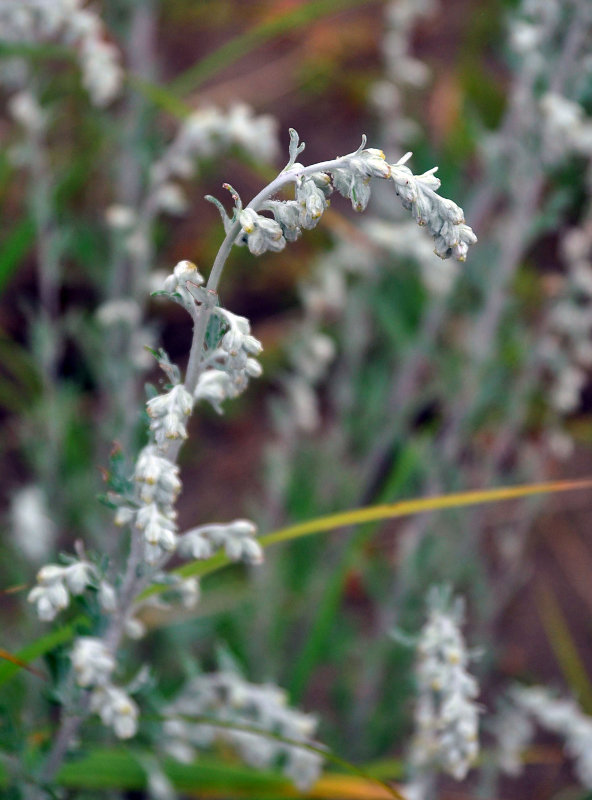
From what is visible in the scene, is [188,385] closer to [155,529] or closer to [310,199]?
[155,529]

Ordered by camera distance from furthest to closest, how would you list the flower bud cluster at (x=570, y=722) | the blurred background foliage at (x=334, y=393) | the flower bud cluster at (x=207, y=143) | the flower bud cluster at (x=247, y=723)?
the blurred background foliage at (x=334, y=393) < the flower bud cluster at (x=207, y=143) < the flower bud cluster at (x=570, y=722) < the flower bud cluster at (x=247, y=723)

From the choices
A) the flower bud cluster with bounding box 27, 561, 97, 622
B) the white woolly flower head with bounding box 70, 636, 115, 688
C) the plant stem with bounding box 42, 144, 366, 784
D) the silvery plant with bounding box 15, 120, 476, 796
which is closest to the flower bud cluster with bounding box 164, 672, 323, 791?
the silvery plant with bounding box 15, 120, 476, 796

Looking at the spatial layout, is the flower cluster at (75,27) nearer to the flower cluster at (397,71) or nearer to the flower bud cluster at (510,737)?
the flower cluster at (397,71)

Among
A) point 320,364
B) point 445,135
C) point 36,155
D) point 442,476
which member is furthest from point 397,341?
point 445,135

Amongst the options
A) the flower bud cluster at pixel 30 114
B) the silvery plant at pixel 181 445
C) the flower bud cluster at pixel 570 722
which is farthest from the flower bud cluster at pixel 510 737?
the flower bud cluster at pixel 30 114

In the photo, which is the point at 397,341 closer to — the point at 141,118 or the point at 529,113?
the point at 529,113

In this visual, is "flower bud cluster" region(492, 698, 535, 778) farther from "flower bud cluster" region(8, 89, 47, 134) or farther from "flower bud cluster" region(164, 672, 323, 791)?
"flower bud cluster" region(8, 89, 47, 134)

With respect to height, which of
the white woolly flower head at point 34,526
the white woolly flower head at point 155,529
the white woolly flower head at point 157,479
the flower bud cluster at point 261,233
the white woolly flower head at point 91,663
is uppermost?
the white woolly flower head at point 34,526
